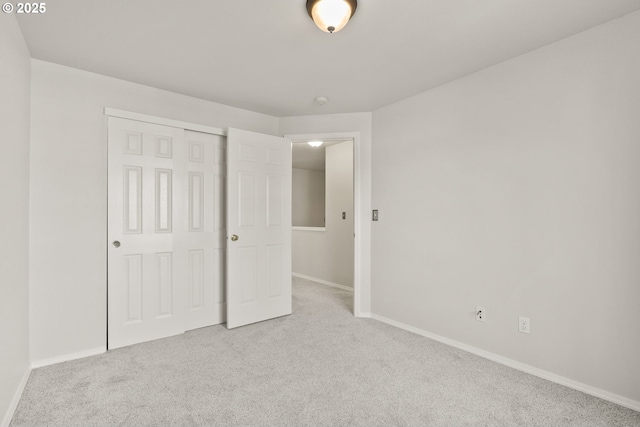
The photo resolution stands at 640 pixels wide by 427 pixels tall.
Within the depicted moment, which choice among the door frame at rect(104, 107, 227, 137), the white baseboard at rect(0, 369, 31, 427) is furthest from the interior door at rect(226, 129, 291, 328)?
the white baseboard at rect(0, 369, 31, 427)

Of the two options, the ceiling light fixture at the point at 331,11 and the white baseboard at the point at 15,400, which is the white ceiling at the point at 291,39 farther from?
the white baseboard at the point at 15,400

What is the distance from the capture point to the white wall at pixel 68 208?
2346mm

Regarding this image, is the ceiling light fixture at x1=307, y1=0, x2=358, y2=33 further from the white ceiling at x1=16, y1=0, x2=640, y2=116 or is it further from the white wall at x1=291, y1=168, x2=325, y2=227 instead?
the white wall at x1=291, y1=168, x2=325, y2=227

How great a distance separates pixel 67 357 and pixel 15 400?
621 millimetres

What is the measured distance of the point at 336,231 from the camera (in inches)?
201

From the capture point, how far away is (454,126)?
2771mm

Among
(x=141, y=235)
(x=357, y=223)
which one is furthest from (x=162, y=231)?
(x=357, y=223)

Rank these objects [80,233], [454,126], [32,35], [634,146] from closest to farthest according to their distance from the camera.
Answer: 1. [634,146]
2. [32,35]
3. [80,233]
4. [454,126]

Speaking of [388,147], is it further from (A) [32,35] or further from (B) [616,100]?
(A) [32,35]

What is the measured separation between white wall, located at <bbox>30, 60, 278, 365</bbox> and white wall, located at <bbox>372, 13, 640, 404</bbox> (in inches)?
108

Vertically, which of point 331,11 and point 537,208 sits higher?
point 331,11

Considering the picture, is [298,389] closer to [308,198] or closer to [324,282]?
[324,282]

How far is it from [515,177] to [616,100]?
0.70m

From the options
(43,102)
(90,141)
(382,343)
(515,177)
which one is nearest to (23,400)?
(90,141)
